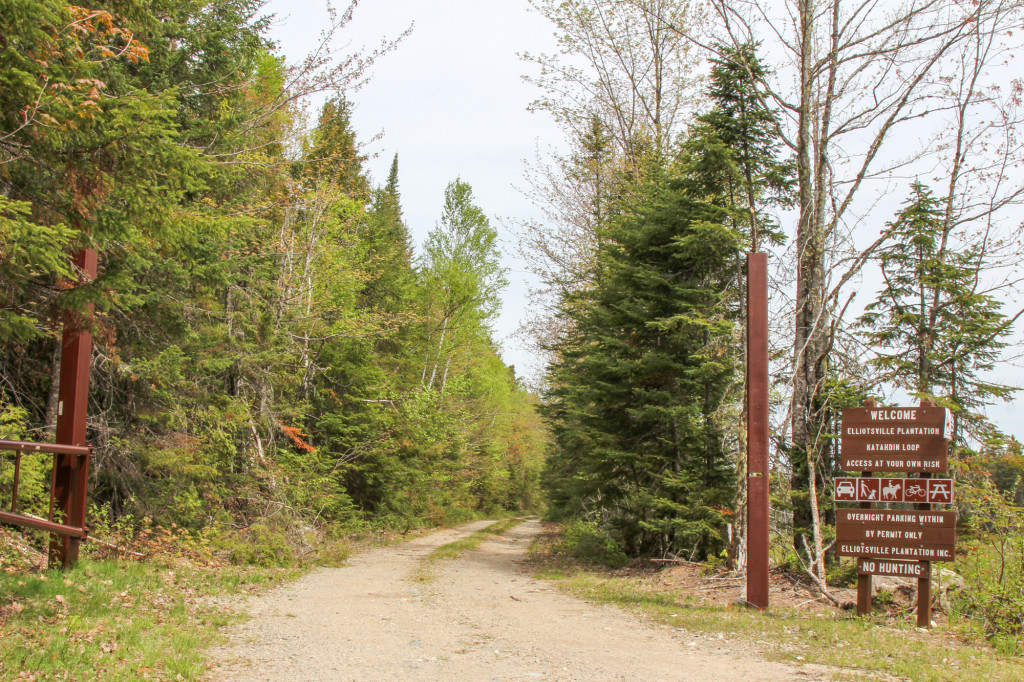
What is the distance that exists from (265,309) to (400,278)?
40.7ft

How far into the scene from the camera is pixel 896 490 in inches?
353

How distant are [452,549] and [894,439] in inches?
516

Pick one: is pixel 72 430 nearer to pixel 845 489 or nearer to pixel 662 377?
pixel 845 489

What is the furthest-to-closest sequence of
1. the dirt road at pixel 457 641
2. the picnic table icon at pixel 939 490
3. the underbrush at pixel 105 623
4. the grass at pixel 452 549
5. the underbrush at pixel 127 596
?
the grass at pixel 452 549 < the picnic table icon at pixel 939 490 < the dirt road at pixel 457 641 < the underbrush at pixel 127 596 < the underbrush at pixel 105 623

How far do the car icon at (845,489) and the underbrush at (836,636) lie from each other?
4.79 ft

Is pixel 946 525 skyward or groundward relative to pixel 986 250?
groundward

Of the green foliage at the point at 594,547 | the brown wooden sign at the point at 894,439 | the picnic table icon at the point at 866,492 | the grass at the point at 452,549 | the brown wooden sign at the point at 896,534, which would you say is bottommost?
the grass at the point at 452,549

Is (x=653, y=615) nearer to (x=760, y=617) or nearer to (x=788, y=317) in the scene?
(x=760, y=617)

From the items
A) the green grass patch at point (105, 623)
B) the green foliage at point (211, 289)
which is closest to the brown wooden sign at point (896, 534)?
the green grass patch at point (105, 623)

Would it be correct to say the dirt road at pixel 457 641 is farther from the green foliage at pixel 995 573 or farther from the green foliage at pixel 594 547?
the green foliage at pixel 594 547

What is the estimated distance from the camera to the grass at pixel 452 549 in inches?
550

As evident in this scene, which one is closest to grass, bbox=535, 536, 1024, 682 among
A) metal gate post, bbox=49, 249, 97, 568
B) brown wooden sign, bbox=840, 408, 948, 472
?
brown wooden sign, bbox=840, 408, 948, 472

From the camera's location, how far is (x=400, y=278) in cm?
2941

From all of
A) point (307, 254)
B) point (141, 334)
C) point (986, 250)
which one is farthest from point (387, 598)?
point (986, 250)
